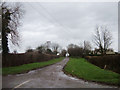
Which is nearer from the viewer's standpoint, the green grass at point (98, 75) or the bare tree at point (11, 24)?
the green grass at point (98, 75)

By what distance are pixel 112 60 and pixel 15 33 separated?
16442 mm

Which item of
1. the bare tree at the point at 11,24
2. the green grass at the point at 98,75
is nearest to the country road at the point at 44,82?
the green grass at the point at 98,75

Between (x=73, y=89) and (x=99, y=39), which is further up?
(x=99, y=39)

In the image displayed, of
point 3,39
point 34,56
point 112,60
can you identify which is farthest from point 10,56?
point 112,60

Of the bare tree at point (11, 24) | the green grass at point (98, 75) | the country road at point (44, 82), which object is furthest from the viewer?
the bare tree at point (11, 24)

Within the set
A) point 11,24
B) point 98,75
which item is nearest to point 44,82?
point 98,75

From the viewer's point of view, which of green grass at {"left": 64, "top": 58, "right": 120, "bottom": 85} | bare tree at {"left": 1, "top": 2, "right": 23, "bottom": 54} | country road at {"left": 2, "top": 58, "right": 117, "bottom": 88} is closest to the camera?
country road at {"left": 2, "top": 58, "right": 117, "bottom": 88}

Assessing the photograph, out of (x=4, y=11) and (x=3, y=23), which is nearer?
(x=3, y=23)

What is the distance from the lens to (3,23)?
18562 mm

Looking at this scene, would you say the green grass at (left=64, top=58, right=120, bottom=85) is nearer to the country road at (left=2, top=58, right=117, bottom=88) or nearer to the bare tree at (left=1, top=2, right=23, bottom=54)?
the country road at (left=2, top=58, right=117, bottom=88)

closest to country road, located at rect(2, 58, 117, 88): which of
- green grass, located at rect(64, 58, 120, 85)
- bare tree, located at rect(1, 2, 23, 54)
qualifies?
green grass, located at rect(64, 58, 120, 85)

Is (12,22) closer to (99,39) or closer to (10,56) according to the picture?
(10,56)

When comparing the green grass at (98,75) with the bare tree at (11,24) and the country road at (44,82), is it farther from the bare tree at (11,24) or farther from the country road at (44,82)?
the bare tree at (11,24)

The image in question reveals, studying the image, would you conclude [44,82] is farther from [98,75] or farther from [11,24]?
[11,24]
